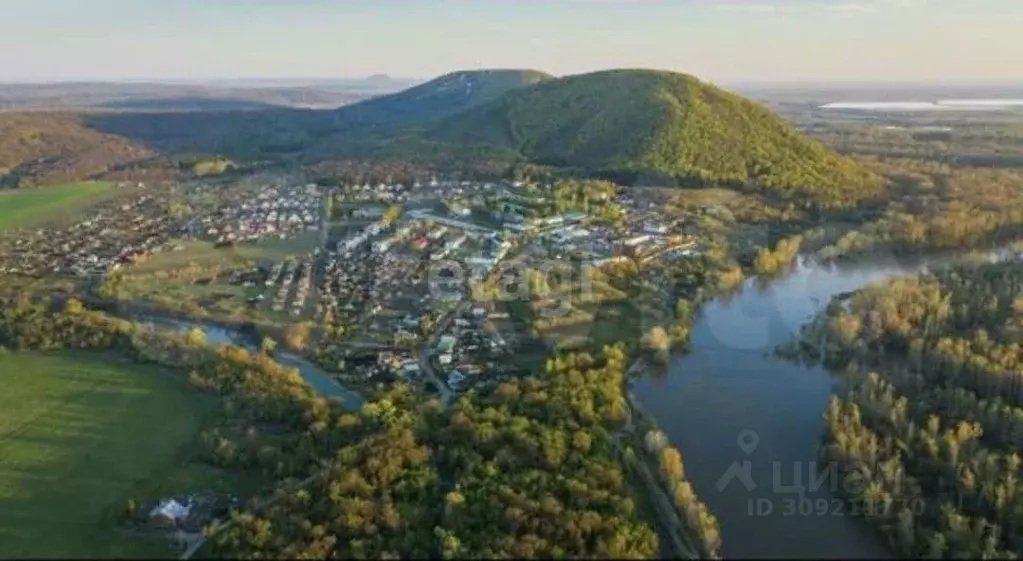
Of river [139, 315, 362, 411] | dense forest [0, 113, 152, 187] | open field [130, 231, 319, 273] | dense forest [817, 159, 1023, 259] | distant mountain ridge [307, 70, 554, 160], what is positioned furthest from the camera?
distant mountain ridge [307, 70, 554, 160]

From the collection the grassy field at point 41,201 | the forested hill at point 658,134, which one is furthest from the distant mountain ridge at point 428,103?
the grassy field at point 41,201

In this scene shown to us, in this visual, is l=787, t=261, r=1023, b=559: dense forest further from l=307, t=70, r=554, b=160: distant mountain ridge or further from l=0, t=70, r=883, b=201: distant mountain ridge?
l=307, t=70, r=554, b=160: distant mountain ridge

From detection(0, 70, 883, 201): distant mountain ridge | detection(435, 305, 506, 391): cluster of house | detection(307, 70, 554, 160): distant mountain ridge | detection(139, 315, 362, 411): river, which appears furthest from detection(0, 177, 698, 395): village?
detection(307, 70, 554, 160): distant mountain ridge

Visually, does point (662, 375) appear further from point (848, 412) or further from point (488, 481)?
point (488, 481)

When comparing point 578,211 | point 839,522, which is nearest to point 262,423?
point 839,522

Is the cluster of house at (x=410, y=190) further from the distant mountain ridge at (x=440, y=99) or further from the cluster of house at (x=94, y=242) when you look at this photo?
the distant mountain ridge at (x=440, y=99)
